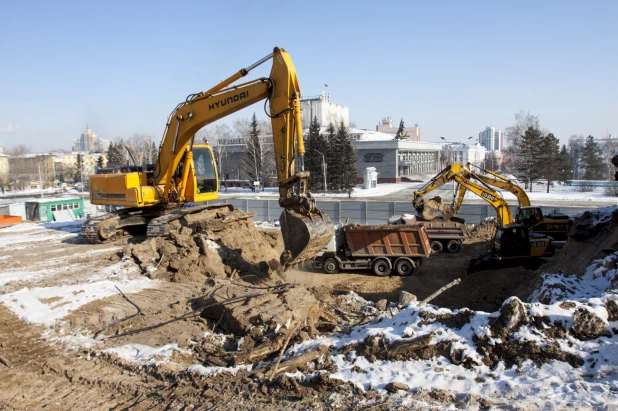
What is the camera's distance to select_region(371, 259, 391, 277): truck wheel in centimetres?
1525

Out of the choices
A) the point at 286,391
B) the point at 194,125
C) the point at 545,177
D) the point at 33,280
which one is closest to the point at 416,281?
the point at 194,125

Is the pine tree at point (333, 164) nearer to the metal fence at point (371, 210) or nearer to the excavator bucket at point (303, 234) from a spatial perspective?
the metal fence at point (371, 210)

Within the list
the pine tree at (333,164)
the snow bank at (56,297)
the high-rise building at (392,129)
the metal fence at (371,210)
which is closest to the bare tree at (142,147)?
the pine tree at (333,164)

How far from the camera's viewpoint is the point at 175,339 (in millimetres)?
7828

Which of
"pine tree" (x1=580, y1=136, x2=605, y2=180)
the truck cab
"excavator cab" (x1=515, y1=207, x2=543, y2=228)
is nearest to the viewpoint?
the truck cab

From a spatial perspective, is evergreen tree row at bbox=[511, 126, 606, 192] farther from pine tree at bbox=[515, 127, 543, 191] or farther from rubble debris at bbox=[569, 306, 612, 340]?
rubble debris at bbox=[569, 306, 612, 340]

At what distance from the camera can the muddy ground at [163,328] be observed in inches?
231

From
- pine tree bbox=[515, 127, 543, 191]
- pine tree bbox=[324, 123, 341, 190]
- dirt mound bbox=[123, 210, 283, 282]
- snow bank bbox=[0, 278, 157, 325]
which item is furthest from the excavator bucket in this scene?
pine tree bbox=[515, 127, 543, 191]

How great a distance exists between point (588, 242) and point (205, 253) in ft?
33.2

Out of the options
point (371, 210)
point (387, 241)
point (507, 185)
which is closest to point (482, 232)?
point (507, 185)

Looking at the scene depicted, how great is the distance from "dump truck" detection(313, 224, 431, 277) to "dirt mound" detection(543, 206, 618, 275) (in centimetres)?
392

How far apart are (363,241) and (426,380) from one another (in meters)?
9.68

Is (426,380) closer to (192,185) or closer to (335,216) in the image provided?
(192,185)

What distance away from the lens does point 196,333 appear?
803cm
